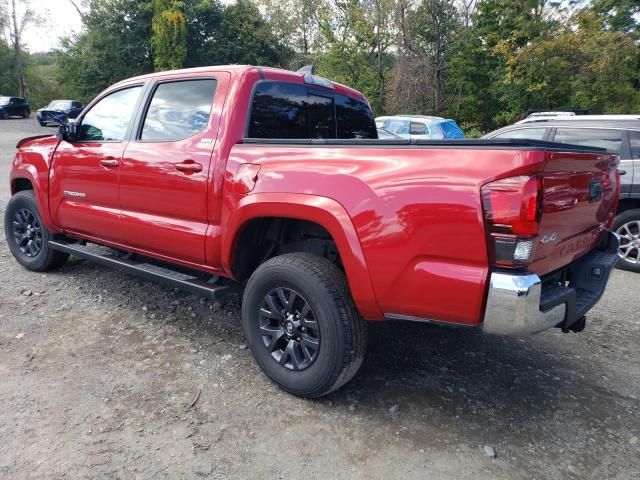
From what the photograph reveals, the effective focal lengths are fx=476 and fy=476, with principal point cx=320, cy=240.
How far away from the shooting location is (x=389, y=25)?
2314cm

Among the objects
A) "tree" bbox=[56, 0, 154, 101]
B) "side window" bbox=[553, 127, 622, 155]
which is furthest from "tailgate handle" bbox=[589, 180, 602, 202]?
"tree" bbox=[56, 0, 154, 101]

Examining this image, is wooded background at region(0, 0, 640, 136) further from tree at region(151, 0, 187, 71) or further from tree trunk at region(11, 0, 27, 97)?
tree trunk at region(11, 0, 27, 97)

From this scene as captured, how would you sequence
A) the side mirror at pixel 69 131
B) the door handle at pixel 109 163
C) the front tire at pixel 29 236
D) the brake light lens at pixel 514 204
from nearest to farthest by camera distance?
the brake light lens at pixel 514 204
the door handle at pixel 109 163
the side mirror at pixel 69 131
the front tire at pixel 29 236

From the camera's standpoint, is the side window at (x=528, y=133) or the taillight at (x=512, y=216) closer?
the taillight at (x=512, y=216)

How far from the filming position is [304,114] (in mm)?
3617

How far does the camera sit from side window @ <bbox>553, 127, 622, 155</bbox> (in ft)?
18.9

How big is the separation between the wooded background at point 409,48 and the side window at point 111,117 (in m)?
16.8

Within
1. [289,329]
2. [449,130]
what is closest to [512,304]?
[289,329]

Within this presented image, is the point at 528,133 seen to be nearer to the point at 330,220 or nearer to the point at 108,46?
the point at 330,220

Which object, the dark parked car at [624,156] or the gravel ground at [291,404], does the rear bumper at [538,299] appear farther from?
the dark parked car at [624,156]

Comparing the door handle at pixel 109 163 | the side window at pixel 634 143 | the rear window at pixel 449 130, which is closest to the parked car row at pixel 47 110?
the rear window at pixel 449 130

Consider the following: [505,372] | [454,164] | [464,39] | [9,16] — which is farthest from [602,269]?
[9,16]

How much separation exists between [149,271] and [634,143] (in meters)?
5.57

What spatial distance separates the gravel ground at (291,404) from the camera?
2320 mm
